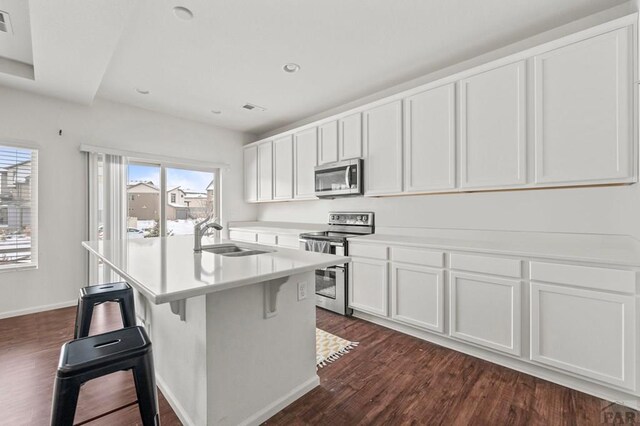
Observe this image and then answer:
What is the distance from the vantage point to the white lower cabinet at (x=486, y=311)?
2141 millimetres

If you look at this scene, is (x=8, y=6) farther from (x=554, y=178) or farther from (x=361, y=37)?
(x=554, y=178)

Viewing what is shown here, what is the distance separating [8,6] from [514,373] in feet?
15.1

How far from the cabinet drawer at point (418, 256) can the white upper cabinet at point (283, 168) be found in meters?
2.11

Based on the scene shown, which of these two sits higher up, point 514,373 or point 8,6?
point 8,6

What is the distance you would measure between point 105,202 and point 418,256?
3868 millimetres

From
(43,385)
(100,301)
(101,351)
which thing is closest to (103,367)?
(101,351)

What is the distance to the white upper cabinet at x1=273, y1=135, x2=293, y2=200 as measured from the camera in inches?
174

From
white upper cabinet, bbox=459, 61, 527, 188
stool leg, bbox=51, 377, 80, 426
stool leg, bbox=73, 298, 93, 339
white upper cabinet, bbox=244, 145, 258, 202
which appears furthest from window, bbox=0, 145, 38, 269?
white upper cabinet, bbox=459, 61, 527, 188

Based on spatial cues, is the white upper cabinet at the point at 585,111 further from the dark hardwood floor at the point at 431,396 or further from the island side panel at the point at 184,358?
the island side panel at the point at 184,358

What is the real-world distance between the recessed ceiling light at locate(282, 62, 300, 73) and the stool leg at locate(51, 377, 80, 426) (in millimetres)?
2890

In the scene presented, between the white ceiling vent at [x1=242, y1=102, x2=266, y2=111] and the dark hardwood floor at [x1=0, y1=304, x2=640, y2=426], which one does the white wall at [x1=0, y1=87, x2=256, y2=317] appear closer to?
the dark hardwood floor at [x1=0, y1=304, x2=640, y2=426]

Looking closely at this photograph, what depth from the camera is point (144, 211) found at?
4305mm

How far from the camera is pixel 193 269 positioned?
4.87ft

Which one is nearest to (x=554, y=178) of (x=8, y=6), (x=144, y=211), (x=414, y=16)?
(x=414, y=16)
